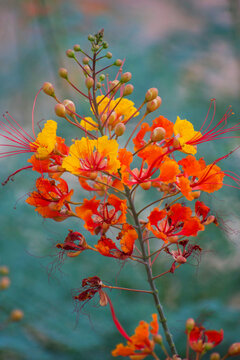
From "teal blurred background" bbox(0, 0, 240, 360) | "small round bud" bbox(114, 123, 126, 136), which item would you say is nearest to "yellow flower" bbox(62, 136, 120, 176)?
"small round bud" bbox(114, 123, 126, 136)

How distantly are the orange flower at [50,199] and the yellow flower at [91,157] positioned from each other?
4 cm

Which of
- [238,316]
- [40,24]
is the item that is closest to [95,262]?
[238,316]

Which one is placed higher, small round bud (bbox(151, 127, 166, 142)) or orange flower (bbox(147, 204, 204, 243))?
small round bud (bbox(151, 127, 166, 142))

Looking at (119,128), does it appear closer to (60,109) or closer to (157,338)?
(60,109)

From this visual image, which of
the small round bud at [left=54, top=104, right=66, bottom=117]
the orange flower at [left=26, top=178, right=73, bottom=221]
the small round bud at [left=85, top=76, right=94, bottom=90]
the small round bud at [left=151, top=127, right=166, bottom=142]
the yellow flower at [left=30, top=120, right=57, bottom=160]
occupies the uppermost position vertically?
the small round bud at [left=85, top=76, right=94, bottom=90]

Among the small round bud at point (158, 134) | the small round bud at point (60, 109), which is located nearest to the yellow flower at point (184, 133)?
the small round bud at point (158, 134)

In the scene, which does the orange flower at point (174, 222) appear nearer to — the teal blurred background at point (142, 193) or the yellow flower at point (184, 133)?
the yellow flower at point (184, 133)

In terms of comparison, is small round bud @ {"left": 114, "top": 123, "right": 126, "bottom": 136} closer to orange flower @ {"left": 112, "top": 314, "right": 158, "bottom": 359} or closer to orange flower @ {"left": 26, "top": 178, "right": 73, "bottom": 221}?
orange flower @ {"left": 26, "top": 178, "right": 73, "bottom": 221}

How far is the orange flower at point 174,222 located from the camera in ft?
1.48

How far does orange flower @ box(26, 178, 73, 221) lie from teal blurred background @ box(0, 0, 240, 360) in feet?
1.64

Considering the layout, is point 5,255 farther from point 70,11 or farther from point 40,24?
point 70,11

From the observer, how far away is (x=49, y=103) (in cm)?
137

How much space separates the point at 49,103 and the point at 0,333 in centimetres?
73

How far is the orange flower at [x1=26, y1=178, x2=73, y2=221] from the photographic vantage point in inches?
18.8
